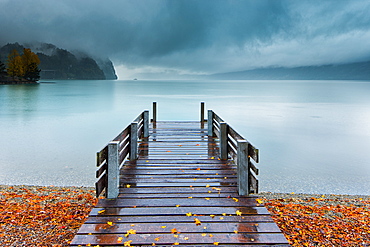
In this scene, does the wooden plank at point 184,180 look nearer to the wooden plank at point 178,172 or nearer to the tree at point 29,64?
the wooden plank at point 178,172

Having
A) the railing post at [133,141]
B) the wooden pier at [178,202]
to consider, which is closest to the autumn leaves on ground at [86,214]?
the wooden pier at [178,202]

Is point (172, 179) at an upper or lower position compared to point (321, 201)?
upper

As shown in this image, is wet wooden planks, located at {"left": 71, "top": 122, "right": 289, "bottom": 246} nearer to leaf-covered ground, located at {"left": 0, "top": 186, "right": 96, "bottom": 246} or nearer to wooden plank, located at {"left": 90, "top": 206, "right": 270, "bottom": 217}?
wooden plank, located at {"left": 90, "top": 206, "right": 270, "bottom": 217}

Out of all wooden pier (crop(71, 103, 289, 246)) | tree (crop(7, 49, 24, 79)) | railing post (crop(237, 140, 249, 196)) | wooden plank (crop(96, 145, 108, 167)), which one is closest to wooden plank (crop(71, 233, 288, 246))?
wooden pier (crop(71, 103, 289, 246))

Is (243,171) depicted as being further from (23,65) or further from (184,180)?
(23,65)

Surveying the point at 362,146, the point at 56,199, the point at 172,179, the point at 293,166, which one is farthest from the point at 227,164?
the point at 362,146

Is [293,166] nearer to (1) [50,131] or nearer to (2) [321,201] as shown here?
(2) [321,201]

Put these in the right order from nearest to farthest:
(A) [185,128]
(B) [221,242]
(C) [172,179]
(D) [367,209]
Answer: (B) [221,242] → (C) [172,179] → (D) [367,209] → (A) [185,128]

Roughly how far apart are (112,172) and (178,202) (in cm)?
127

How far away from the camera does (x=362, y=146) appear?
16406 mm

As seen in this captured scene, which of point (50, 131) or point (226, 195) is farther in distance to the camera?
point (50, 131)

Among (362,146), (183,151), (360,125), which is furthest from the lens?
(360,125)

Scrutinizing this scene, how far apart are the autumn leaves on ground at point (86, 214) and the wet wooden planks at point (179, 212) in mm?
1169

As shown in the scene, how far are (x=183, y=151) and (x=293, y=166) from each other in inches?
221
